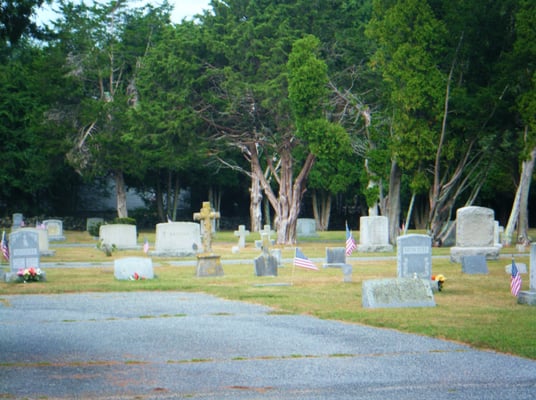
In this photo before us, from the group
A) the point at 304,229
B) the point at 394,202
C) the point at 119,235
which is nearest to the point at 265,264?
the point at 119,235

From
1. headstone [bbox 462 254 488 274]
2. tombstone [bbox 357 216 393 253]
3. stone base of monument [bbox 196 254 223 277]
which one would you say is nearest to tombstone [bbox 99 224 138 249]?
tombstone [bbox 357 216 393 253]

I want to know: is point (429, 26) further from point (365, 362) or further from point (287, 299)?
point (365, 362)

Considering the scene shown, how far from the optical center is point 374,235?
3644cm

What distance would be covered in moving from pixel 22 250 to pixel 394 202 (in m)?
21.1

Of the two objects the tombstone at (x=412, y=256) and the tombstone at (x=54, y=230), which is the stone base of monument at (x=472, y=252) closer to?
the tombstone at (x=412, y=256)

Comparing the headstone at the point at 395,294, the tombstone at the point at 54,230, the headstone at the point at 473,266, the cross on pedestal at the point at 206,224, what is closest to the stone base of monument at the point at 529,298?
the headstone at the point at 395,294

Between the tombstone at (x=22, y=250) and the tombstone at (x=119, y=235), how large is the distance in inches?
623

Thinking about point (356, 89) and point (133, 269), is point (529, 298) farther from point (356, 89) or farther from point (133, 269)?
point (356, 89)

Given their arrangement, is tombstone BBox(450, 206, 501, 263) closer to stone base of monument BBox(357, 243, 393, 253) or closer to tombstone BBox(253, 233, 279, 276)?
stone base of monument BBox(357, 243, 393, 253)

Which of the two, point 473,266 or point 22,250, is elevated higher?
point 22,250

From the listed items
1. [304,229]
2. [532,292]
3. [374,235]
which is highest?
[304,229]

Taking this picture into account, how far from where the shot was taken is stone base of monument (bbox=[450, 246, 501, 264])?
28.5 meters

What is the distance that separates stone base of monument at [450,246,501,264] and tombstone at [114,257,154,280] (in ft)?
34.5

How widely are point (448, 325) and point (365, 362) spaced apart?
3399 mm
